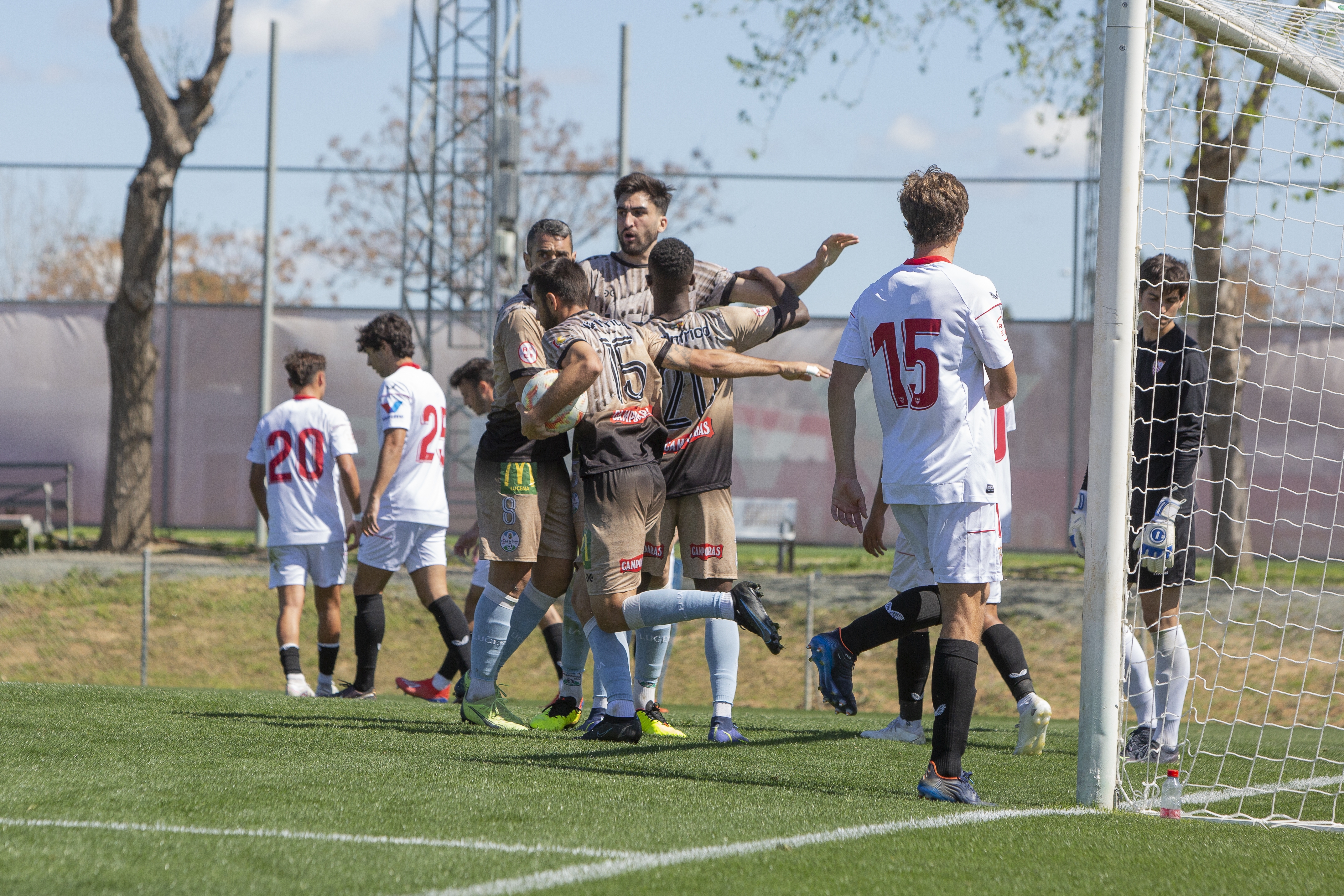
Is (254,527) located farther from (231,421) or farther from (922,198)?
(922,198)

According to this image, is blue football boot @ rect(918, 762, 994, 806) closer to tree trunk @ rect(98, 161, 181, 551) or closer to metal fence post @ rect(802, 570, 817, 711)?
metal fence post @ rect(802, 570, 817, 711)

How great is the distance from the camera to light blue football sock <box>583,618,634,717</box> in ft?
17.1

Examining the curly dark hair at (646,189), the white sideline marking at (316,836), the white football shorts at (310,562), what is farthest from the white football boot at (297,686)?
the white sideline marking at (316,836)

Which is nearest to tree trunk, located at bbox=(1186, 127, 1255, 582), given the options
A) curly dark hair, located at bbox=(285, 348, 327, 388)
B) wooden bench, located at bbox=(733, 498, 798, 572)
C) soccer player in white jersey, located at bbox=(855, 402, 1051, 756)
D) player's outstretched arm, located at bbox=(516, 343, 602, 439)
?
wooden bench, located at bbox=(733, 498, 798, 572)

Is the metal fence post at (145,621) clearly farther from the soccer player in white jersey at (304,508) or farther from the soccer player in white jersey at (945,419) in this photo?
the soccer player in white jersey at (945,419)

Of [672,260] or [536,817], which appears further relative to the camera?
[672,260]

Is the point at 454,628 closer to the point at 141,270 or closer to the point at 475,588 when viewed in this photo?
the point at 475,588

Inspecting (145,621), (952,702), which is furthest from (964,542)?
(145,621)

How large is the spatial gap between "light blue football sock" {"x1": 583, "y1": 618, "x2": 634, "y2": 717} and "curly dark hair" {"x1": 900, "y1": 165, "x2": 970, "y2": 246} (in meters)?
2.05

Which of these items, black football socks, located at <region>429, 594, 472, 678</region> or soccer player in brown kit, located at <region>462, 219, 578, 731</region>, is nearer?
soccer player in brown kit, located at <region>462, 219, 578, 731</region>

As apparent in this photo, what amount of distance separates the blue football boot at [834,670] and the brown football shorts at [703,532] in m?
0.79

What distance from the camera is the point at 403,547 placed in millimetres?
7477

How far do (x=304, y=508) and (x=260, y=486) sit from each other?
47 cm

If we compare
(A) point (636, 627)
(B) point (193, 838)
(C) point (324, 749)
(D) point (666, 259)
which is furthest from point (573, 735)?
(B) point (193, 838)
